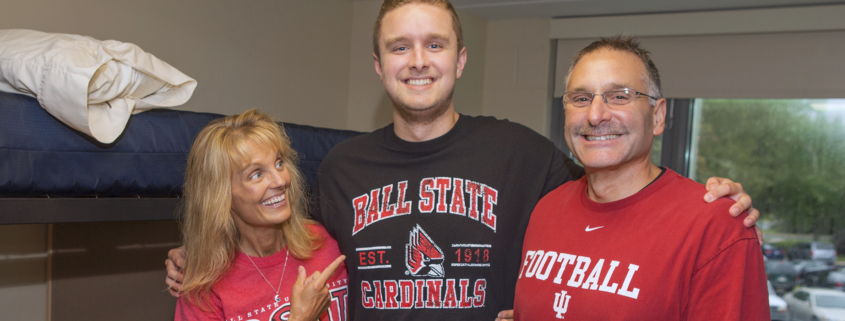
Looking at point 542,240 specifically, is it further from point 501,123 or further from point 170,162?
point 170,162

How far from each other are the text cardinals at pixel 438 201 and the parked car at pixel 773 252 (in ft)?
10.1

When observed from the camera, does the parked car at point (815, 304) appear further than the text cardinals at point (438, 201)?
Yes

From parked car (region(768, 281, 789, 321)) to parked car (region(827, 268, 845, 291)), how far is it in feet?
Answer: 0.94

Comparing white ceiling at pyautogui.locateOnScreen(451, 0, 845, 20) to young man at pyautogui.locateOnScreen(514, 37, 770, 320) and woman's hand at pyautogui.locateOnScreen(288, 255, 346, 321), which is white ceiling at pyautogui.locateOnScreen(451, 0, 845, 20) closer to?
young man at pyautogui.locateOnScreen(514, 37, 770, 320)

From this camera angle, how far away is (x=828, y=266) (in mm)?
3549

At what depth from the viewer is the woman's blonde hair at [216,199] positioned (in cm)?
143

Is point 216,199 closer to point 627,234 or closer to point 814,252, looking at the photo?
point 627,234

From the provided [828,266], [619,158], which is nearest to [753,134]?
[828,266]

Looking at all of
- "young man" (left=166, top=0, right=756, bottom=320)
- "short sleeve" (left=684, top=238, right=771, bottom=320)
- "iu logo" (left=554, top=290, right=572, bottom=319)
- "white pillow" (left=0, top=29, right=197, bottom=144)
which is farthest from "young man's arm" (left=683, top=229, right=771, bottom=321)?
"white pillow" (left=0, top=29, right=197, bottom=144)

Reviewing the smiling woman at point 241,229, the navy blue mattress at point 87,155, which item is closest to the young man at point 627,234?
the smiling woman at point 241,229

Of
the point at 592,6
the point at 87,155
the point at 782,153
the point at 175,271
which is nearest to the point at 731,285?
the point at 175,271

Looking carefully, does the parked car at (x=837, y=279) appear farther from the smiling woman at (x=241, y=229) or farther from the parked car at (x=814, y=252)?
the smiling woman at (x=241, y=229)

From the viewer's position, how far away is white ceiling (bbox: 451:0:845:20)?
10.8ft

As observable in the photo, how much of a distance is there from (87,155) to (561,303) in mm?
1178
